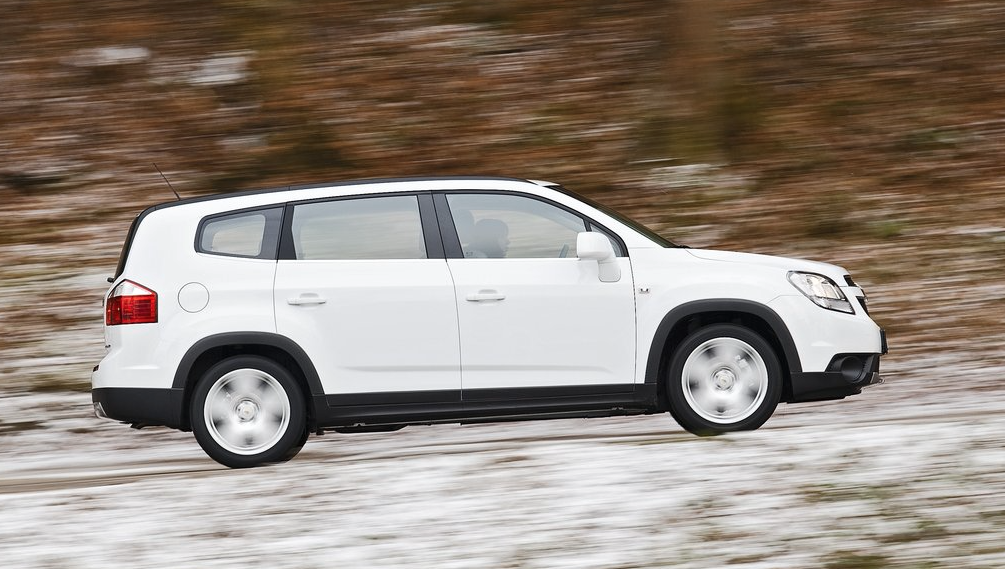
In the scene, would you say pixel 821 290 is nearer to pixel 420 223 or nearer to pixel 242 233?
pixel 420 223

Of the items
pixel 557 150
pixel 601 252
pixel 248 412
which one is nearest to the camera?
pixel 601 252

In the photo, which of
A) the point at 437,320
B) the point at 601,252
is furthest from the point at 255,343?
the point at 601,252

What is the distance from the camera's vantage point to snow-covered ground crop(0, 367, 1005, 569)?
5195 millimetres

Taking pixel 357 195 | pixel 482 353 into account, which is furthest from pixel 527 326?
pixel 357 195

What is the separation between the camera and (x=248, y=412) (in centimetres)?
702

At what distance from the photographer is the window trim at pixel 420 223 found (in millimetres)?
7000

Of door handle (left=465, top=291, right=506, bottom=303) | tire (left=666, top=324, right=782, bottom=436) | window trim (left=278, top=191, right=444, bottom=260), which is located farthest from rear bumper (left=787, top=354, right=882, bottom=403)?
window trim (left=278, top=191, right=444, bottom=260)

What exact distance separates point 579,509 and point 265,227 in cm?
257

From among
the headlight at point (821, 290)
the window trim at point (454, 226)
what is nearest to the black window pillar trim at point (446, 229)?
the window trim at point (454, 226)

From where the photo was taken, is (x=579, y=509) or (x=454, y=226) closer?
(x=579, y=509)

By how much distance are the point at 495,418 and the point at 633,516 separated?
5.38ft

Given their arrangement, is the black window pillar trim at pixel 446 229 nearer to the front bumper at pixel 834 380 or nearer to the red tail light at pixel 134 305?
the red tail light at pixel 134 305

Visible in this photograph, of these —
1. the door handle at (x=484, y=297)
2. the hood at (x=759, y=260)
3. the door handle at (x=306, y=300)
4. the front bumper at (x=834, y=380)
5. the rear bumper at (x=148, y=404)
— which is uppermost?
the hood at (x=759, y=260)

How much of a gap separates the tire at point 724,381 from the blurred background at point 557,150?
10.5 inches
